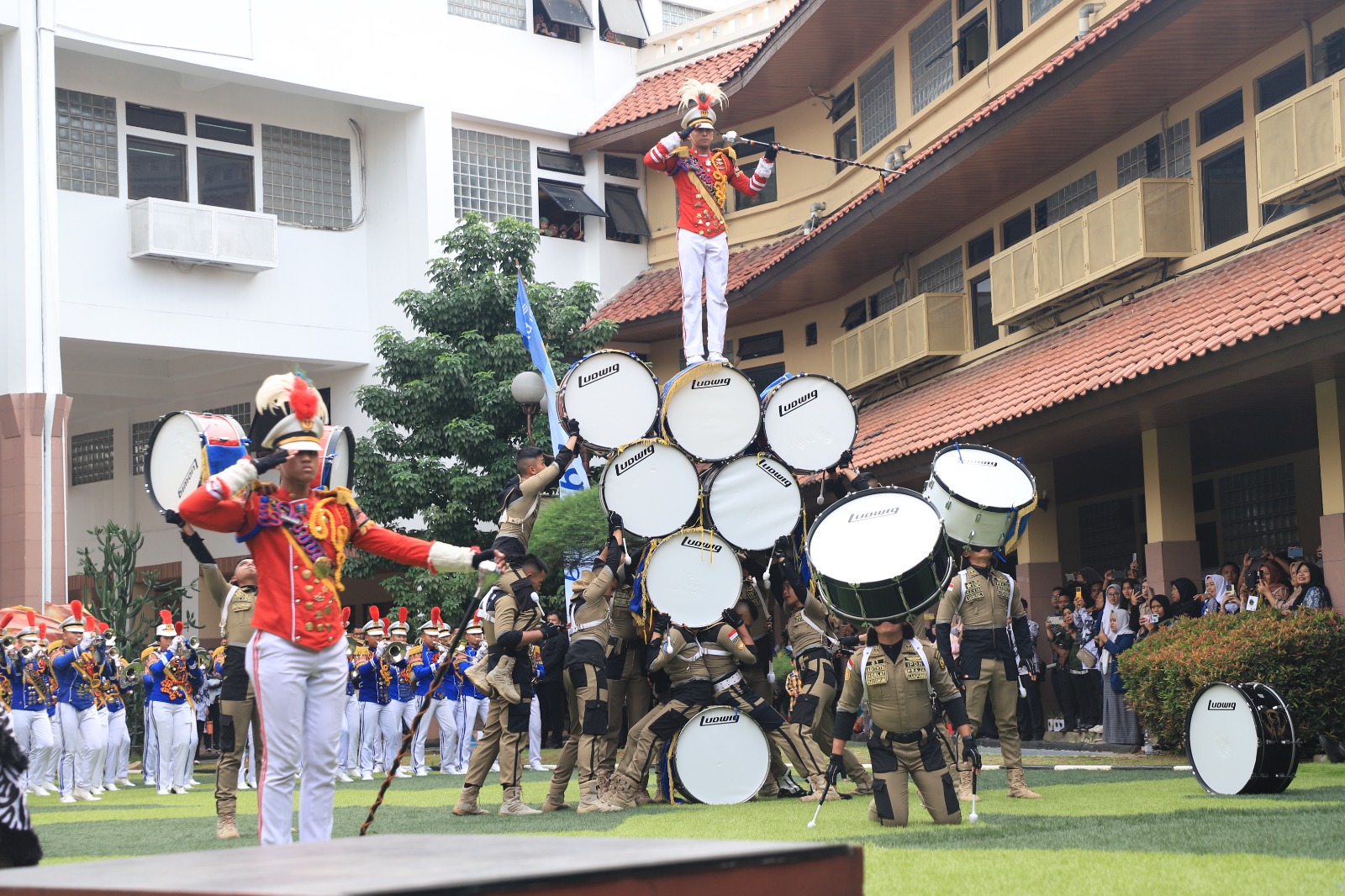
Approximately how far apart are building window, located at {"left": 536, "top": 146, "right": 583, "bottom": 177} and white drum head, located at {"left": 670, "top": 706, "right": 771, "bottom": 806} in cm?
2165

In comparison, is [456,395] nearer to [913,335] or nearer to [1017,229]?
[913,335]

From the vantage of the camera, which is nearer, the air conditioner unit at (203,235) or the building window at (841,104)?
the air conditioner unit at (203,235)

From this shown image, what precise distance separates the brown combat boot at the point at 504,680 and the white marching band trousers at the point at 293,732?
560 centimetres

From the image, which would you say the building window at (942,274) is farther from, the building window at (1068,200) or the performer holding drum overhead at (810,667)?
the performer holding drum overhead at (810,667)

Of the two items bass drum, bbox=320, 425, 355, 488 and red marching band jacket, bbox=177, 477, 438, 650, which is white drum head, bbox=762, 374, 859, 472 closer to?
bass drum, bbox=320, 425, 355, 488

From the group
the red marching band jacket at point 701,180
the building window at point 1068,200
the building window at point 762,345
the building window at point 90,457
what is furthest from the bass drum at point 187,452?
the building window at point 90,457

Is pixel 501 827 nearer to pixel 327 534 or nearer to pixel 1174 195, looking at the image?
pixel 327 534

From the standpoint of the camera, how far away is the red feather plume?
738 centimetres

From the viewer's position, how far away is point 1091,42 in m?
17.5

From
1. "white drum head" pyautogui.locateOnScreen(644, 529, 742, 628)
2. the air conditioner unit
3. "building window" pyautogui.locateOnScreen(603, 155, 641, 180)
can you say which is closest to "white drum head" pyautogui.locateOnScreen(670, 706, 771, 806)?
"white drum head" pyautogui.locateOnScreen(644, 529, 742, 628)

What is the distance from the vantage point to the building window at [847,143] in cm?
2867

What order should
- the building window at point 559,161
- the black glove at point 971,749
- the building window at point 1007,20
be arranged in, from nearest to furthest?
the black glove at point 971,749, the building window at point 1007,20, the building window at point 559,161

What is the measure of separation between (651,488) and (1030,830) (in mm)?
4255

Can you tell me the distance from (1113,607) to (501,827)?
9308mm
